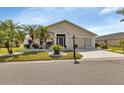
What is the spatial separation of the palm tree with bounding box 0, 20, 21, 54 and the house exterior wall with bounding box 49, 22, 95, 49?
7296mm

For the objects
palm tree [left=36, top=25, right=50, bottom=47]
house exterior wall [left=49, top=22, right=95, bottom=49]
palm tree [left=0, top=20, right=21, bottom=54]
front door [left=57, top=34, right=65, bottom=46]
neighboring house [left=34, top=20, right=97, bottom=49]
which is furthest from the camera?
front door [left=57, top=34, right=65, bottom=46]

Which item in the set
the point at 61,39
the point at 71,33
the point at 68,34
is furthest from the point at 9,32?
the point at 71,33

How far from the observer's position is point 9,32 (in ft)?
63.9

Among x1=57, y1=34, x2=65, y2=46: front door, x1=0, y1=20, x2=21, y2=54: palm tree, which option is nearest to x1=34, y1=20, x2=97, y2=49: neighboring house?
x1=57, y1=34, x2=65, y2=46: front door

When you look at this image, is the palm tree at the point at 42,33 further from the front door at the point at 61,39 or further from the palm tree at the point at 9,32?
the palm tree at the point at 9,32

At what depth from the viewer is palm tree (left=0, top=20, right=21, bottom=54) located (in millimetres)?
19188

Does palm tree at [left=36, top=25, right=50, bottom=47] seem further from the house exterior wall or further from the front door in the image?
the front door

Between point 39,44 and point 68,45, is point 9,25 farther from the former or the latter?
point 68,45

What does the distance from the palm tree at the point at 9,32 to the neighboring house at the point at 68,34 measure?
7119 millimetres

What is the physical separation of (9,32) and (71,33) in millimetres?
10820
